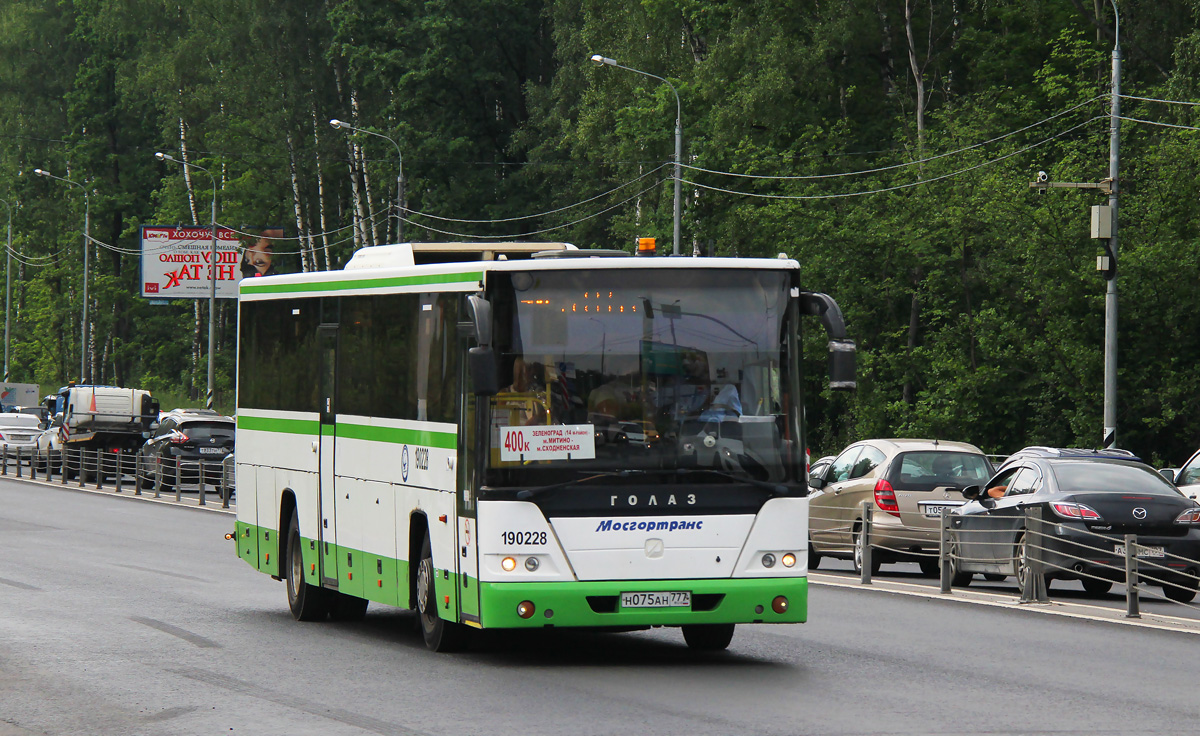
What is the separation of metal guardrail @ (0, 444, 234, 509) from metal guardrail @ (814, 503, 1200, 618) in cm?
1991

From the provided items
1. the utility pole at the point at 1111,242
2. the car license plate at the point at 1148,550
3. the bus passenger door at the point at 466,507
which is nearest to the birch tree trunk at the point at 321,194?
the utility pole at the point at 1111,242

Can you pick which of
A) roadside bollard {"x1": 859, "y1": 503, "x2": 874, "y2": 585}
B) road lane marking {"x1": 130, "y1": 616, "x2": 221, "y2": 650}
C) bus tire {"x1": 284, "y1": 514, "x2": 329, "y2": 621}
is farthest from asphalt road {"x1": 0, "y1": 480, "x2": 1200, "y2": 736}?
roadside bollard {"x1": 859, "y1": 503, "x2": 874, "y2": 585}

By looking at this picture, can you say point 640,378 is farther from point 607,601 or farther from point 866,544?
point 866,544

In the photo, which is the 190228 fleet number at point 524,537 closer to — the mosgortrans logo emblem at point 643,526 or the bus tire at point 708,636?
the mosgortrans logo emblem at point 643,526

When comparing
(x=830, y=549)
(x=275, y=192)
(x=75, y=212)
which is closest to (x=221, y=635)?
(x=830, y=549)

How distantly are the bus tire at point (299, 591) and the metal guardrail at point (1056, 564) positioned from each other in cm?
663

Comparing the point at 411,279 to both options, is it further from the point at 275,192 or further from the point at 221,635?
the point at 275,192

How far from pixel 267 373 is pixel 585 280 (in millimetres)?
5361

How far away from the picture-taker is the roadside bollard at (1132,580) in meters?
16.6

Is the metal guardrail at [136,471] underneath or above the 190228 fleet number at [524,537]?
underneath

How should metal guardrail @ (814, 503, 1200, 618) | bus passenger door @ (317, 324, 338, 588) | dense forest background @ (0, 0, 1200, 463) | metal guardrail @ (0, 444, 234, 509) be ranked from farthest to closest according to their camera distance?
metal guardrail @ (0, 444, 234, 509) → dense forest background @ (0, 0, 1200, 463) → metal guardrail @ (814, 503, 1200, 618) → bus passenger door @ (317, 324, 338, 588)

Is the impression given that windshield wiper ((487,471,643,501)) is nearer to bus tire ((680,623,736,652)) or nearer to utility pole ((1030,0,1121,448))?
bus tire ((680,623,736,652))

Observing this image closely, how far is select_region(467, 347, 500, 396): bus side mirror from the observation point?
11922 mm

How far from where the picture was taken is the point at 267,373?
17.0 m
